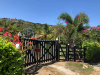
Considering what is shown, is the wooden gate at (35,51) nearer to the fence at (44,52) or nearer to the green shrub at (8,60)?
the fence at (44,52)

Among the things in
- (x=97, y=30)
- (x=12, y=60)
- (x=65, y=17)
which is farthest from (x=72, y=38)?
(x=12, y=60)

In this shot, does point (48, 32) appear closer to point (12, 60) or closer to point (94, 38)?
point (94, 38)

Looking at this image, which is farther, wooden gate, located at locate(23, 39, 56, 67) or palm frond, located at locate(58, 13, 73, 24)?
palm frond, located at locate(58, 13, 73, 24)

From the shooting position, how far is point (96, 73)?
14.7 ft

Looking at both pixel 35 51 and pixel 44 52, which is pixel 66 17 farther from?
pixel 35 51

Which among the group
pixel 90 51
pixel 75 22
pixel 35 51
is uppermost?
pixel 75 22

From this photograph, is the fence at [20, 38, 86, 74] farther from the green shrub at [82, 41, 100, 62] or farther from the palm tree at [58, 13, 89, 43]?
the palm tree at [58, 13, 89, 43]

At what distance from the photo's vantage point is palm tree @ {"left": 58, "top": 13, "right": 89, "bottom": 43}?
7.94m

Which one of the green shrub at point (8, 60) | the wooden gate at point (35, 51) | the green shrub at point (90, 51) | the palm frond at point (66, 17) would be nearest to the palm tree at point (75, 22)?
the palm frond at point (66, 17)

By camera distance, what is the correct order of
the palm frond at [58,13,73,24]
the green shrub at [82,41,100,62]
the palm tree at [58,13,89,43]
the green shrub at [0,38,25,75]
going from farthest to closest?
the palm frond at [58,13,73,24], the palm tree at [58,13,89,43], the green shrub at [82,41,100,62], the green shrub at [0,38,25,75]

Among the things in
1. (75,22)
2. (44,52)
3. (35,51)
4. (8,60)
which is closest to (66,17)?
(75,22)

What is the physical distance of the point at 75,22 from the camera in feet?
28.8

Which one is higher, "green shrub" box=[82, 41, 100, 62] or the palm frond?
the palm frond

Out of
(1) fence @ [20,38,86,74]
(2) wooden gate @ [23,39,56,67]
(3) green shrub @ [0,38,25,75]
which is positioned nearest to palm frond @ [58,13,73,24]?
(1) fence @ [20,38,86,74]
